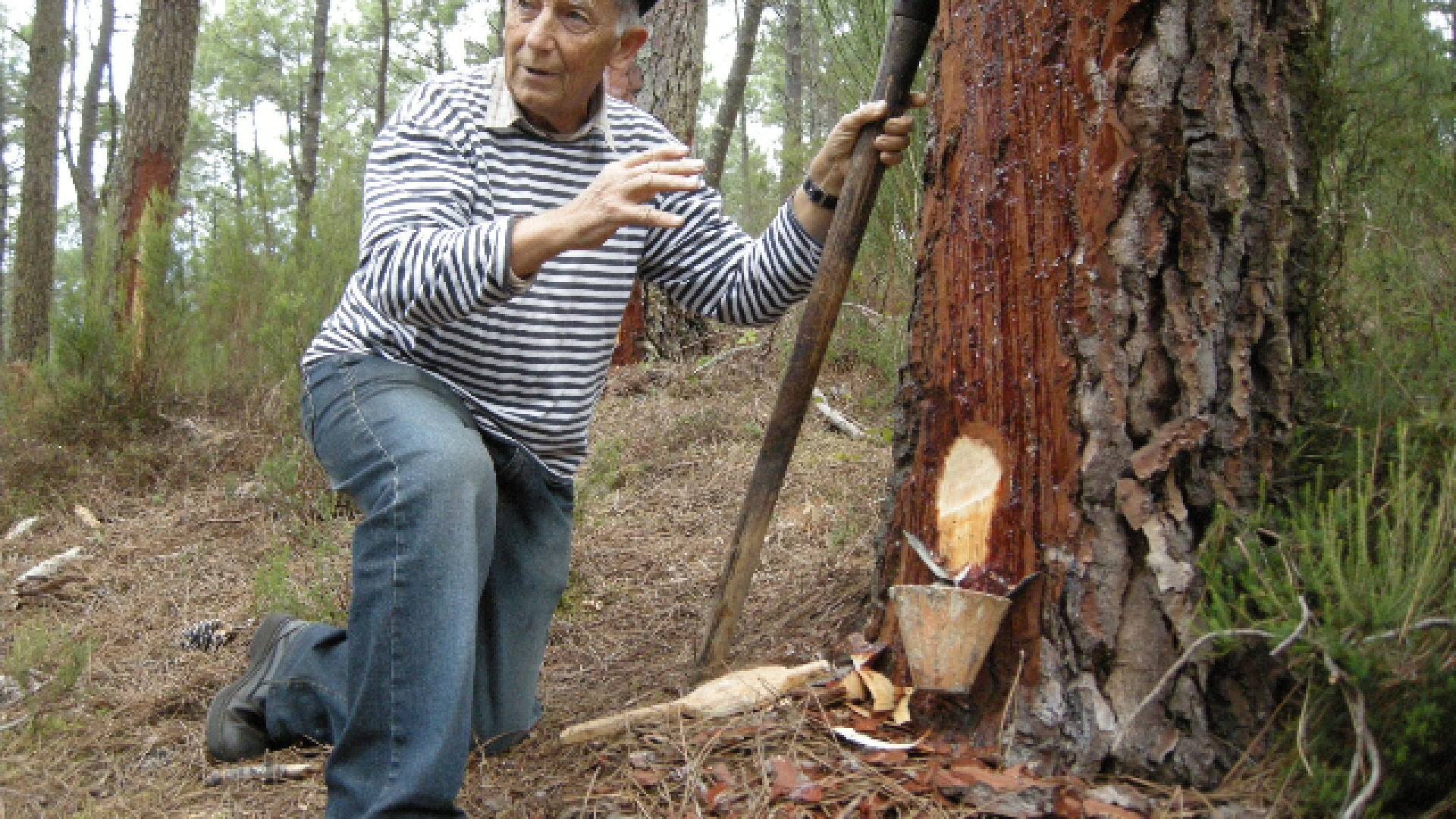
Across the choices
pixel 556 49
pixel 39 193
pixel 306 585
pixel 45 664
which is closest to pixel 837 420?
pixel 306 585

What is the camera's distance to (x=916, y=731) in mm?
1961

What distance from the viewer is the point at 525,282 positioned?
1.96 metres

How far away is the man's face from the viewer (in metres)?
2.29

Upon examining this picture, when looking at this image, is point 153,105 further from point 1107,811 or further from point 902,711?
point 1107,811

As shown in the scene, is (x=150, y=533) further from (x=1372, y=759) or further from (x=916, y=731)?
(x=1372, y=759)

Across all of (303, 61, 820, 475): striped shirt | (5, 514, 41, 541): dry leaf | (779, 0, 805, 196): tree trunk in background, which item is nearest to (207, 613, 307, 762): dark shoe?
(303, 61, 820, 475): striped shirt

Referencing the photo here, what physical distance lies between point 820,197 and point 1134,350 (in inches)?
36.2

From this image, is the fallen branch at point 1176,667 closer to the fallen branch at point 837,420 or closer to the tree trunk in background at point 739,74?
the fallen branch at point 837,420

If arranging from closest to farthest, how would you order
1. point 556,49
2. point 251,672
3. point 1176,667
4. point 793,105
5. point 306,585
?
point 1176,667, point 556,49, point 251,672, point 306,585, point 793,105

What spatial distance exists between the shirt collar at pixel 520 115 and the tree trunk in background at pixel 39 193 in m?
6.07

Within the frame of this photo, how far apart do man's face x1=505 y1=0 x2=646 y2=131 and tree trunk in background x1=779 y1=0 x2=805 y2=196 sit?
466 cm

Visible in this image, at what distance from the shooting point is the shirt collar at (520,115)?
2371mm

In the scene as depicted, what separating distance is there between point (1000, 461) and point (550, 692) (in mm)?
1602

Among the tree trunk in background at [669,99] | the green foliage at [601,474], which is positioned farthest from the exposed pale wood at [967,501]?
the tree trunk in background at [669,99]
